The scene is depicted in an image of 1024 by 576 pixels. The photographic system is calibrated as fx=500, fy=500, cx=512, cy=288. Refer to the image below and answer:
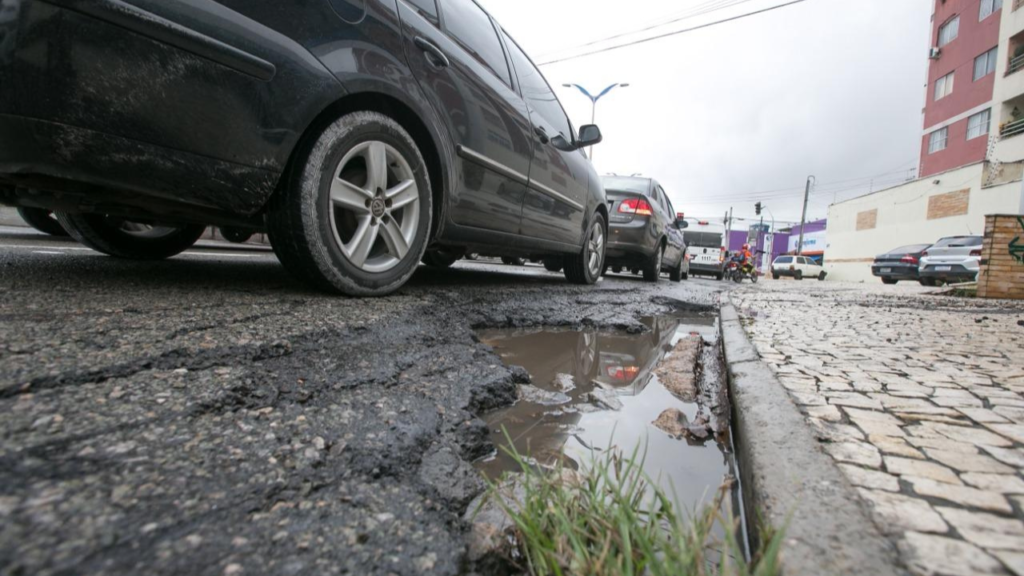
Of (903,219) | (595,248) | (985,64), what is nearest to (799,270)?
(903,219)

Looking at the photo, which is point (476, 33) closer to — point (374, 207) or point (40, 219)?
point (374, 207)

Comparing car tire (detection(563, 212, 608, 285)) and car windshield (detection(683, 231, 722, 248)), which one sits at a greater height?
car windshield (detection(683, 231, 722, 248))

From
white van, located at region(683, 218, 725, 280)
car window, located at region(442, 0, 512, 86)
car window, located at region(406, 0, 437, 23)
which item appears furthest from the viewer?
white van, located at region(683, 218, 725, 280)

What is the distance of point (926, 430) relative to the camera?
4.40ft

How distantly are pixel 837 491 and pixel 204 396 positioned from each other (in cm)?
139

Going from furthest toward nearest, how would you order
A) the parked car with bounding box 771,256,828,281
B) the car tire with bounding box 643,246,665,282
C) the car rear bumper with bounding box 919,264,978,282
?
the parked car with bounding box 771,256,828,281, the car rear bumper with bounding box 919,264,978,282, the car tire with bounding box 643,246,665,282

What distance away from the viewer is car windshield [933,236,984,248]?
49.1 feet

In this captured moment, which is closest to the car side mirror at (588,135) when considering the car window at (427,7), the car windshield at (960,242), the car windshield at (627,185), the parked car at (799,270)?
the car window at (427,7)

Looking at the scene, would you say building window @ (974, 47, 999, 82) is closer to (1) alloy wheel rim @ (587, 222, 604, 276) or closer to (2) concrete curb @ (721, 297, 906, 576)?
(1) alloy wheel rim @ (587, 222, 604, 276)

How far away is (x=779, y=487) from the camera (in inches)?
39.0

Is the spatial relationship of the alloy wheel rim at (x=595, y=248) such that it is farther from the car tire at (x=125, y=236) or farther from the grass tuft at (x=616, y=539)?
the grass tuft at (x=616, y=539)

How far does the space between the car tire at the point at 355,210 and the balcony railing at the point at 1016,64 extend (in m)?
30.1

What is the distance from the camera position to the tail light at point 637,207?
7.17m

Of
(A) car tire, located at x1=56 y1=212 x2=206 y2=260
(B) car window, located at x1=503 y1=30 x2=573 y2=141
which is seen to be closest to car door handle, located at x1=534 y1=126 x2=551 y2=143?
(B) car window, located at x1=503 y1=30 x2=573 y2=141
